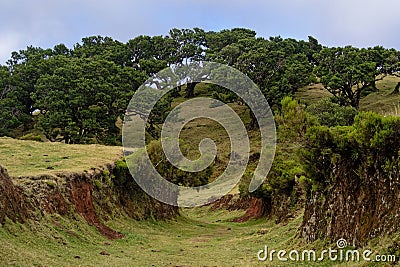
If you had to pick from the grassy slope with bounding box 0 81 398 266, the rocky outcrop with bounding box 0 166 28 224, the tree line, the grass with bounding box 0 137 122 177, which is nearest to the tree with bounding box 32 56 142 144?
the tree line

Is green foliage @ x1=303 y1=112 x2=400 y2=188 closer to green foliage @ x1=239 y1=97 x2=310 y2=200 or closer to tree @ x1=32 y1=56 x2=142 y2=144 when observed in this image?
green foliage @ x1=239 y1=97 x2=310 y2=200

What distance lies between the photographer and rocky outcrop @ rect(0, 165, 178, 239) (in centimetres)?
1654

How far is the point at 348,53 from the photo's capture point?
58.2 m

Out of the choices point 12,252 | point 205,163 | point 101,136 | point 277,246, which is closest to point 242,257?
point 277,246

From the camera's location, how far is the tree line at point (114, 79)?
166 ft

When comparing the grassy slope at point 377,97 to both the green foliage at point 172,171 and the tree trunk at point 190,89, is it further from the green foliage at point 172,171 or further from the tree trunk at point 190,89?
the green foliage at point 172,171

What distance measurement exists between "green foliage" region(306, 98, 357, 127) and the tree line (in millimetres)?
8973

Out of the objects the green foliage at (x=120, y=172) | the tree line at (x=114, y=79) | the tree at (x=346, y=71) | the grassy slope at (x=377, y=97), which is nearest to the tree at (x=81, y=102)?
the tree line at (x=114, y=79)

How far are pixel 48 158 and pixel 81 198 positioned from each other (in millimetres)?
5699

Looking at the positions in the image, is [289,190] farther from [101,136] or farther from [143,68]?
[143,68]

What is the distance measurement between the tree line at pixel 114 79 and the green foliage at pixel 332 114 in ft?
29.4

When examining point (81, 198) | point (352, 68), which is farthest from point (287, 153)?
point (352, 68)

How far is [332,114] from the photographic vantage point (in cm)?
4325

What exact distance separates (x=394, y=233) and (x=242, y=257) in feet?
24.1
